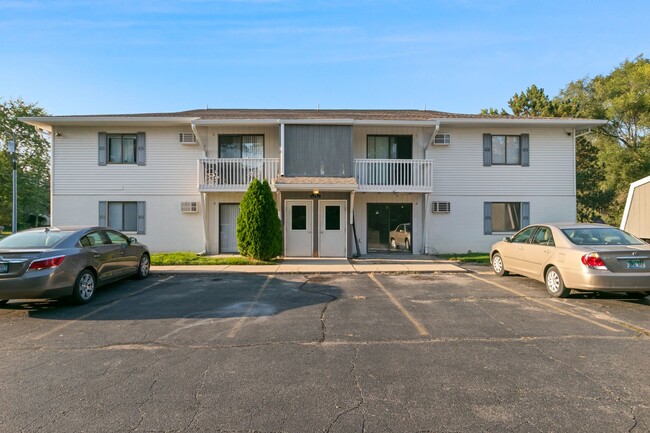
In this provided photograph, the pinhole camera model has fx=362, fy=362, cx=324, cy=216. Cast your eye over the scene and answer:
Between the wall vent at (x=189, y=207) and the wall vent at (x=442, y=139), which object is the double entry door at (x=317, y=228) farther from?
the wall vent at (x=442, y=139)

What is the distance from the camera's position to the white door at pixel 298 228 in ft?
46.2

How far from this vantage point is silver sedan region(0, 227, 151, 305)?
20.1 feet

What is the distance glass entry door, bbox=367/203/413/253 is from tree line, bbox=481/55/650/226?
1742cm

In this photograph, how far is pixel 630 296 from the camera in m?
7.36

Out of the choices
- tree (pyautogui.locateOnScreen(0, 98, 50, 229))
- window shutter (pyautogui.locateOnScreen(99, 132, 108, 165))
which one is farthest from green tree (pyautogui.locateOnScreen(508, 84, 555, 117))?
tree (pyautogui.locateOnScreen(0, 98, 50, 229))

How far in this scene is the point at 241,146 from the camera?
602 inches

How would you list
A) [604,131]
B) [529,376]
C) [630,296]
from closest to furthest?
1. [529,376]
2. [630,296]
3. [604,131]

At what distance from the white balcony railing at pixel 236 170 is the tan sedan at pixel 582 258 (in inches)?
355

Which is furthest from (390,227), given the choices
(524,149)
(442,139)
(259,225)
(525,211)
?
(524,149)

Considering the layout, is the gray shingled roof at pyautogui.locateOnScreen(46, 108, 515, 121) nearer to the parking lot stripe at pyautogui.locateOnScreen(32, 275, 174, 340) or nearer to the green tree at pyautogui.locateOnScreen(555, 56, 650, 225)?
the parking lot stripe at pyautogui.locateOnScreen(32, 275, 174, 340)

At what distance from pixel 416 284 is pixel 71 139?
14.8m

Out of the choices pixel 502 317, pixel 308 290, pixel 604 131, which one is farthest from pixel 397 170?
pixel 604 131

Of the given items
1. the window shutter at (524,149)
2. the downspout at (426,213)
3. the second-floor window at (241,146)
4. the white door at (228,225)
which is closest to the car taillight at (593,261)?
the downspout at (426,213)

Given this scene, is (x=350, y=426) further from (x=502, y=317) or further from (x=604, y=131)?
(x=604, y=131)
